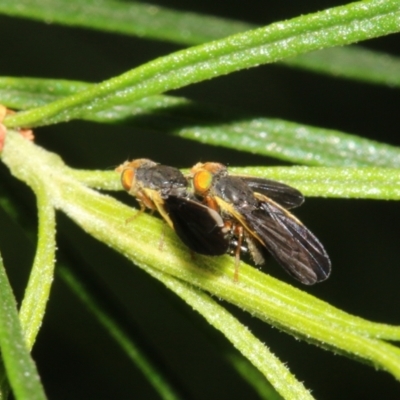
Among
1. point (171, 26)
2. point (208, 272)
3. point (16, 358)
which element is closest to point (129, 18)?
point (171, 26)

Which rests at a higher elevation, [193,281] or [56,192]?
[56,192]

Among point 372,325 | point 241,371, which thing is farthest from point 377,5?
point 241,371

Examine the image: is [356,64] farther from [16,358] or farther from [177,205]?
[16,358]

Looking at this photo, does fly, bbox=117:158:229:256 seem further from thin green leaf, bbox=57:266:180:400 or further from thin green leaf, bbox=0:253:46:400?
Result: thin green leaf, bbox=0:253:46:400

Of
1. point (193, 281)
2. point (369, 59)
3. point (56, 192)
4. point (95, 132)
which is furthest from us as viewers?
point (95, 132)

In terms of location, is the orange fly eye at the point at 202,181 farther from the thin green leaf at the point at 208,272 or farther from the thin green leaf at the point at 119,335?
the thin green leaf at the point at 119,335

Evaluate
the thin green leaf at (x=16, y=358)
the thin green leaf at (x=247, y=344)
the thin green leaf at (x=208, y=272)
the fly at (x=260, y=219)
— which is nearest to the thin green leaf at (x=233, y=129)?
the fly at (x=260, y=219)

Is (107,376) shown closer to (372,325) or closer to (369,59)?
(369,59)
